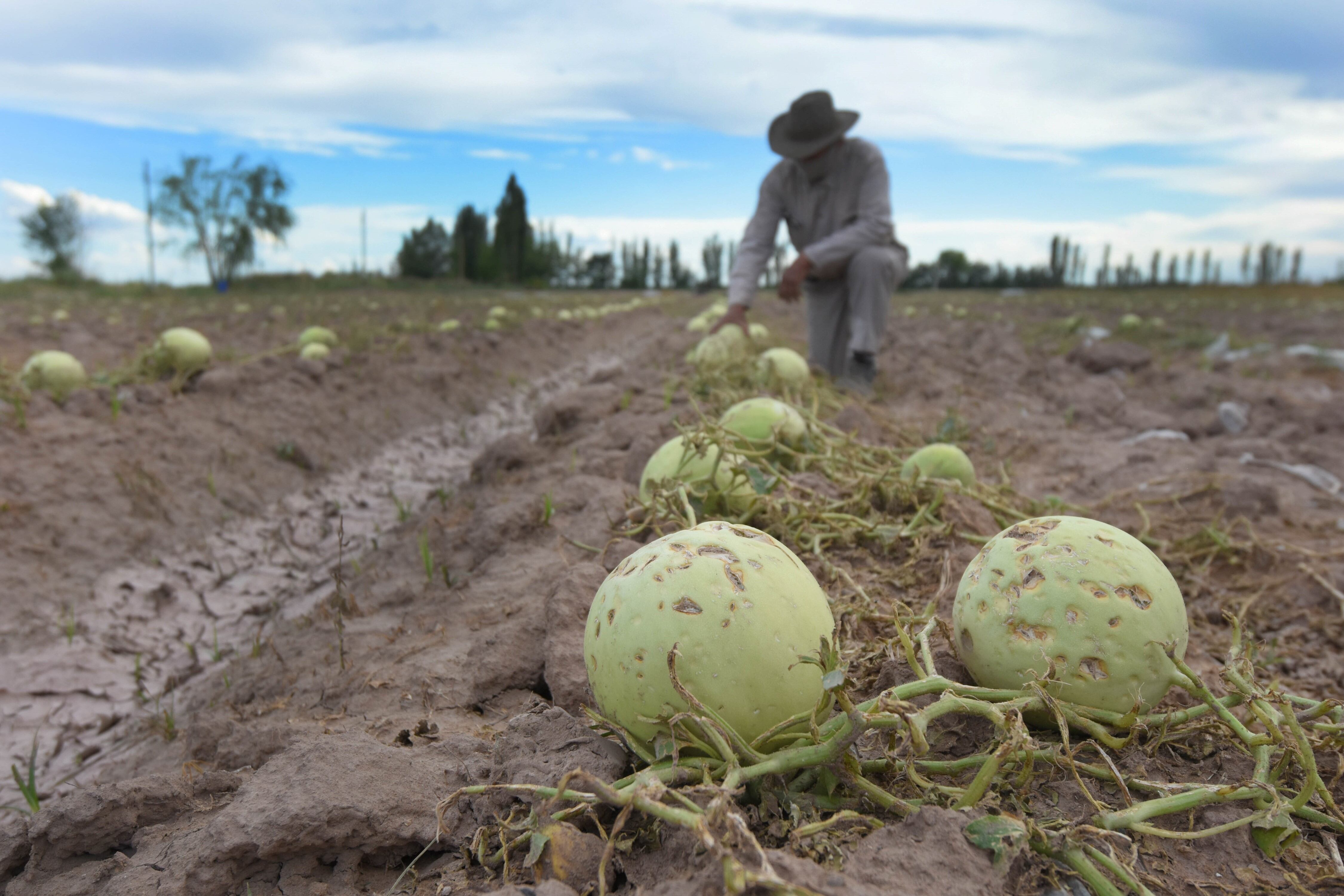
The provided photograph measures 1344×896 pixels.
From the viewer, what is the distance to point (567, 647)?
202 cm

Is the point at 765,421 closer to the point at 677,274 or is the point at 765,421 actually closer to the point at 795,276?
the point at 795,276

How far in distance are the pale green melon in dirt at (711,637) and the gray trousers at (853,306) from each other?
15.2 ft

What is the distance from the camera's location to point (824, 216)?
6336 mm

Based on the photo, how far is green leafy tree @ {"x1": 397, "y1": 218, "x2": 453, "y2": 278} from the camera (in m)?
46.6

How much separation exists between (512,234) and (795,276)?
A: 154ft

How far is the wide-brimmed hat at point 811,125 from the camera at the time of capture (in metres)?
5.77

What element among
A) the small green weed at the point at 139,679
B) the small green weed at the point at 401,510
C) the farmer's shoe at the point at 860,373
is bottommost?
the small green weed at the point at 139,679

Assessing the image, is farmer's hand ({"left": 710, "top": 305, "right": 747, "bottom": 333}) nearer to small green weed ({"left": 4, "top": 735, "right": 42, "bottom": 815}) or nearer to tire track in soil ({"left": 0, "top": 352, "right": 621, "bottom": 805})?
tire track in soil ({"left": 0, "top": 352, "right": 621, "bottom": 805})

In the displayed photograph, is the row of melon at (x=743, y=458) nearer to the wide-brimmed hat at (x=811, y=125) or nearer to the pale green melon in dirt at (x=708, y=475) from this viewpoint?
the pale green melon in dirt at (x=708, y=475)

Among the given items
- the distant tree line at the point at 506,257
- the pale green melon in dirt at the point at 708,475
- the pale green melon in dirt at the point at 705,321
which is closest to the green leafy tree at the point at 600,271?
the distant tree line at the point at 506,257

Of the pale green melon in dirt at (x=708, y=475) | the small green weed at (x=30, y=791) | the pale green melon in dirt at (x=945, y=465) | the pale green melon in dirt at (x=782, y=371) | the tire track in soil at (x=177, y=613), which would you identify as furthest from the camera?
the pale green melon in dirt at (x=782, y=371)

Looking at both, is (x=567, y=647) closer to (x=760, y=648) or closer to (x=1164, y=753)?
(x=760, y=648)

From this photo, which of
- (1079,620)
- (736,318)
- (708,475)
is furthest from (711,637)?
(736,318)

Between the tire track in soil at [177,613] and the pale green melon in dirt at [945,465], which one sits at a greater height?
the pale green melon in dirt at [945,465]
